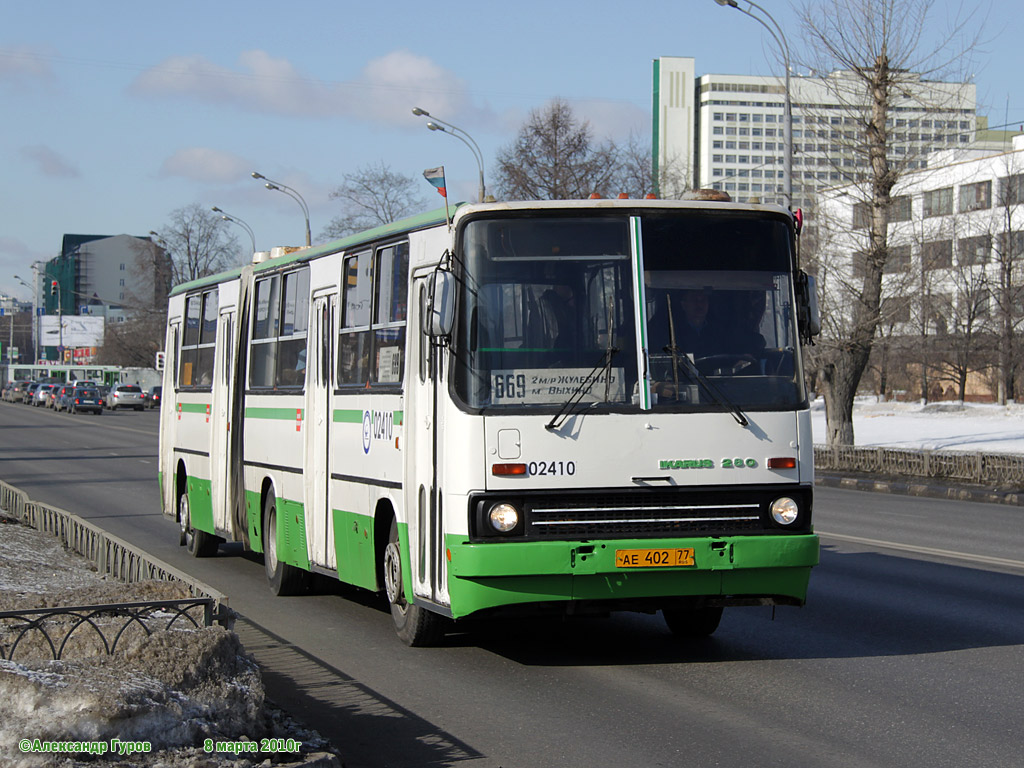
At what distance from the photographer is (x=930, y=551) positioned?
14594 mm

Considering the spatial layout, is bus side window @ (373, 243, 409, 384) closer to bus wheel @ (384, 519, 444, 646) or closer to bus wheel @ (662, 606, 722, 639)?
bus wheel @ (384, 519, 444, 646)

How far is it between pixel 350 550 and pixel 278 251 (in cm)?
433

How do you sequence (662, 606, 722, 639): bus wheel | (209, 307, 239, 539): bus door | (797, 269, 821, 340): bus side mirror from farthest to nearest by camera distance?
(209, 307, 239, 539): bus door, (662, 606, 722, 639): bus wheel, (797, 269, 821, 340): bus side mirror

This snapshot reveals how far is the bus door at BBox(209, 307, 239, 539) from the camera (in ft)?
45.1

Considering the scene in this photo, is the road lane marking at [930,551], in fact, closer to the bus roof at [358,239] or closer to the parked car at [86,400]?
the bus roof at [358,239]

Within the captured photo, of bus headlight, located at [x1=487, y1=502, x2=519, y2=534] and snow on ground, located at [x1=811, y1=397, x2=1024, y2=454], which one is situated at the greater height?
bus headlight, located at [x1=487, y1=502, x2=519, y2=534]

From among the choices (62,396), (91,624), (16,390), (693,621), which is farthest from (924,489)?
(16,390)

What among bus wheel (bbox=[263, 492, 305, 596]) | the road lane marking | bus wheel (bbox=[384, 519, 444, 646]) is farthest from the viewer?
the road lane marking

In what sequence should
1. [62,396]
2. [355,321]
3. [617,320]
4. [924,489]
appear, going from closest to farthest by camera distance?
1. [617,320]
2. [355,321]
3. [924,489]
4. [62,396]

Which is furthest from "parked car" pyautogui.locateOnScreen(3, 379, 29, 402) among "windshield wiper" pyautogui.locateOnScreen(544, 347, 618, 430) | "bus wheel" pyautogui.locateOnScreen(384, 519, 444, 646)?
"windshield wiper" pyautogui.locateOnScreen(544, 347, 618, 430)

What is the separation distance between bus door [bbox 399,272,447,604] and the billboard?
5959 inches

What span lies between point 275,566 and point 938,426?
44.2 metres

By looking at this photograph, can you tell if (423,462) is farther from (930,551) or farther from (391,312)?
(930,551)

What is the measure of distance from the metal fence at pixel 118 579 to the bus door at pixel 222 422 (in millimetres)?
1378
